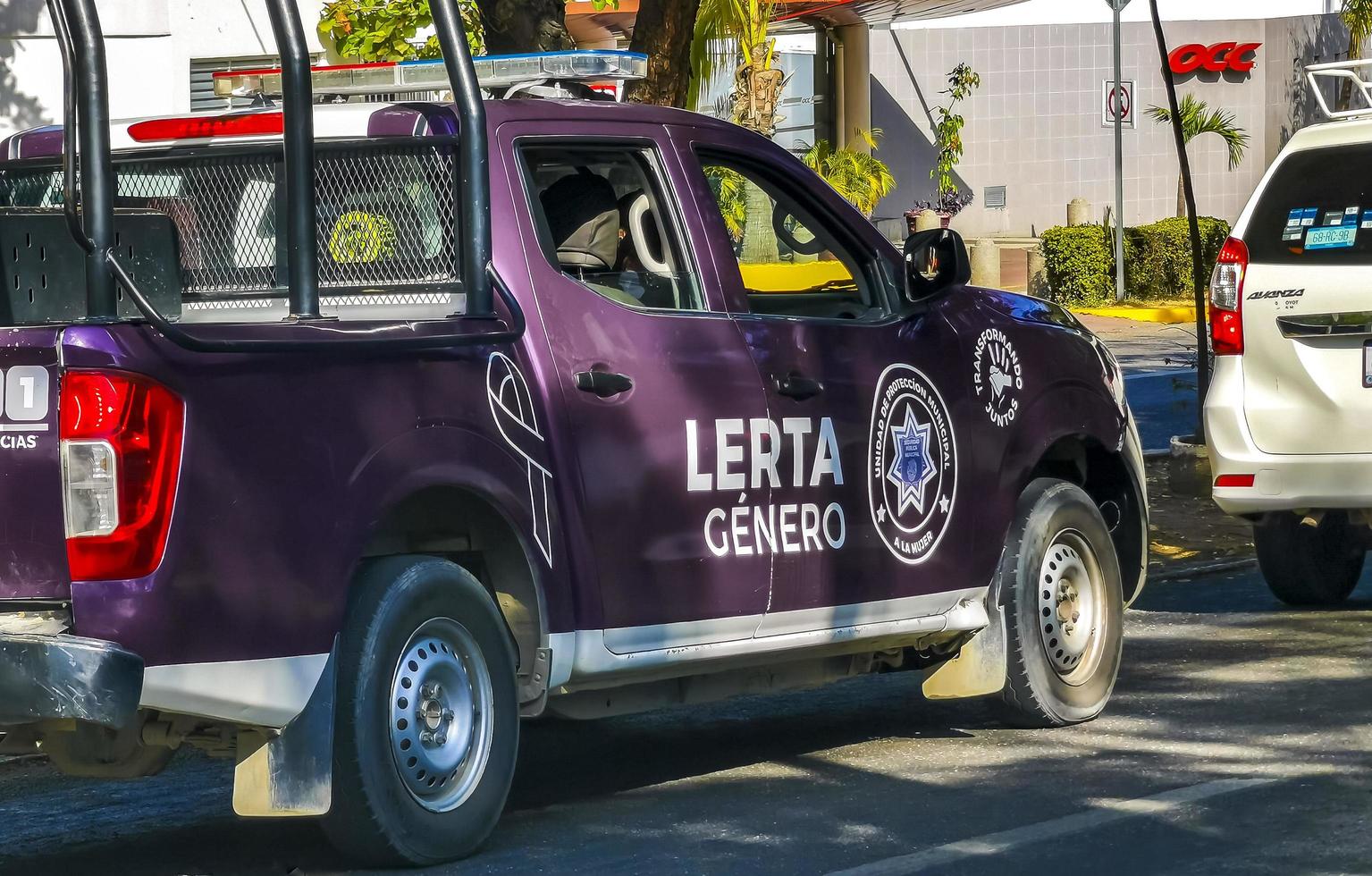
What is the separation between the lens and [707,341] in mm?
6262

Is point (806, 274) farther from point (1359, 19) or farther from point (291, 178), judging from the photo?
point (1359, 19)

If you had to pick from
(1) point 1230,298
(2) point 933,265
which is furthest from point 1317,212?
(2) point 933,265

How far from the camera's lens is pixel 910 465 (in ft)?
22.4

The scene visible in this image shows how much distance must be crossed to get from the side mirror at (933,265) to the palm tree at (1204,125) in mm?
29136

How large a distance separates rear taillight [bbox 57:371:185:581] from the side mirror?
2.92 metres

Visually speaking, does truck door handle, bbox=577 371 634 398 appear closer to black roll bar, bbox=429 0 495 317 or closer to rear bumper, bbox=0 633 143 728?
black roll bar, bbox=429 0 495 317

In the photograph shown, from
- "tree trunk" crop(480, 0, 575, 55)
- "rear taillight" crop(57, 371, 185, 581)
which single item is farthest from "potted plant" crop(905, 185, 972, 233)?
"rear taillight" crop(57, 371, 185, 581)

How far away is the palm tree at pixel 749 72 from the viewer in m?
11.3

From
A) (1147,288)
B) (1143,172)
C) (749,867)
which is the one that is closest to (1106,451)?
(749,867)

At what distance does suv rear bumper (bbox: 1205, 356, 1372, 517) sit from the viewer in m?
8.71

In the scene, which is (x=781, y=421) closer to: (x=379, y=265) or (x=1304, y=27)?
(x=379, y=265)

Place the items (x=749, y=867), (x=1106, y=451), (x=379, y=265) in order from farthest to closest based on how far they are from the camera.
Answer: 1. (x=1106, y=451)
2. (x=379, y=265)
3. (x=749, y=867)

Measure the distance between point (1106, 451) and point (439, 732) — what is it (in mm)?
3144

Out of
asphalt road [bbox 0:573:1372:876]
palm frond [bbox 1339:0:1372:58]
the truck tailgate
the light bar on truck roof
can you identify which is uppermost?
palm frond [bbox 1339:0:1372:58]
